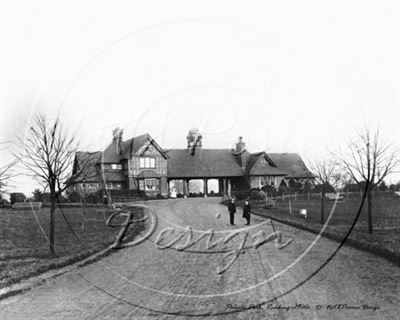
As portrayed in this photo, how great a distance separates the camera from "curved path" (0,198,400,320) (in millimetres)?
7043

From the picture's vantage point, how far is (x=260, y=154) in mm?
52156

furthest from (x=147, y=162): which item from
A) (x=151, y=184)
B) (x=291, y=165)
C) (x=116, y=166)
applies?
(x=291, y=165)

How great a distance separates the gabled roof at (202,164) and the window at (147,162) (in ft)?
8.15

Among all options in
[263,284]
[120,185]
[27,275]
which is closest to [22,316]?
[27,275]

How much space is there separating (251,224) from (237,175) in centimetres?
3023

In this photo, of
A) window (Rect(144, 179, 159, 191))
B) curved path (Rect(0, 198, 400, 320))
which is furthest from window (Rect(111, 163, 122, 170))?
curved path (Rect(0, 198, 400, 320))

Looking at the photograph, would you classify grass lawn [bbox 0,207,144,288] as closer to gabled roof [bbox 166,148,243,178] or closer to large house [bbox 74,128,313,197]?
large house [bbox 74,128,313,197]

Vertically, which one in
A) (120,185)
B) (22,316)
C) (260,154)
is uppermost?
(260,154)

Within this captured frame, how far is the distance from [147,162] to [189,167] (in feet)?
19.4

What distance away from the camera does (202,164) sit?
51625mm

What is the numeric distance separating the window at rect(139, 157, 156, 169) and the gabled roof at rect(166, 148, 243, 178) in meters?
2.48

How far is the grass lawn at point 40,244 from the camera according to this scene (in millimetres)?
11159

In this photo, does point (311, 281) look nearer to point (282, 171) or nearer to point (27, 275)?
point (27, 275)

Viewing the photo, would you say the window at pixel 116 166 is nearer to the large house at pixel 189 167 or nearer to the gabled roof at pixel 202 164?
the large house at pixel 189 167
